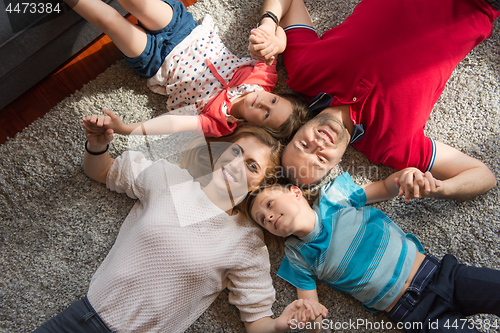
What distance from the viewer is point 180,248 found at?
85cm

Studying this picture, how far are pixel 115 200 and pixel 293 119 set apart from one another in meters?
0.65

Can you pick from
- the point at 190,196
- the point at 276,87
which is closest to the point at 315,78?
the point at 276,87

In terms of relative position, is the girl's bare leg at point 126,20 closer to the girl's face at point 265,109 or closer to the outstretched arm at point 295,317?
the girl's face at point 265,109

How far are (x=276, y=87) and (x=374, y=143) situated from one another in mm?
401

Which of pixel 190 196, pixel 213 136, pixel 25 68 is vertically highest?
pixel 25 68

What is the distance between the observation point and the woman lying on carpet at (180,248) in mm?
829

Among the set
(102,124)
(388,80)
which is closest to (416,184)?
(388,80)

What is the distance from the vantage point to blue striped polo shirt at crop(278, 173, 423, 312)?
90cm

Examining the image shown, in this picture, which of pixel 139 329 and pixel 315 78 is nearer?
pixel 139 329

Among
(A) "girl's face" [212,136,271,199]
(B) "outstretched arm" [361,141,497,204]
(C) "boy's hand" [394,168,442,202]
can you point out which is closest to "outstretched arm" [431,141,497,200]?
(B) "outstretched arm" [361,141,497,204]

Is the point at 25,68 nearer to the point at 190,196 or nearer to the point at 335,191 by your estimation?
the point at 190,196

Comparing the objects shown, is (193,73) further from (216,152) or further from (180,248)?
(180,248)

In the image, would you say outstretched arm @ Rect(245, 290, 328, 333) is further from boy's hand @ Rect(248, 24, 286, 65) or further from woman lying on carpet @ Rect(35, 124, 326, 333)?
boy's hand @ Rect(248, 24, 286, 65)

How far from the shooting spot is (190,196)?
0.91m
